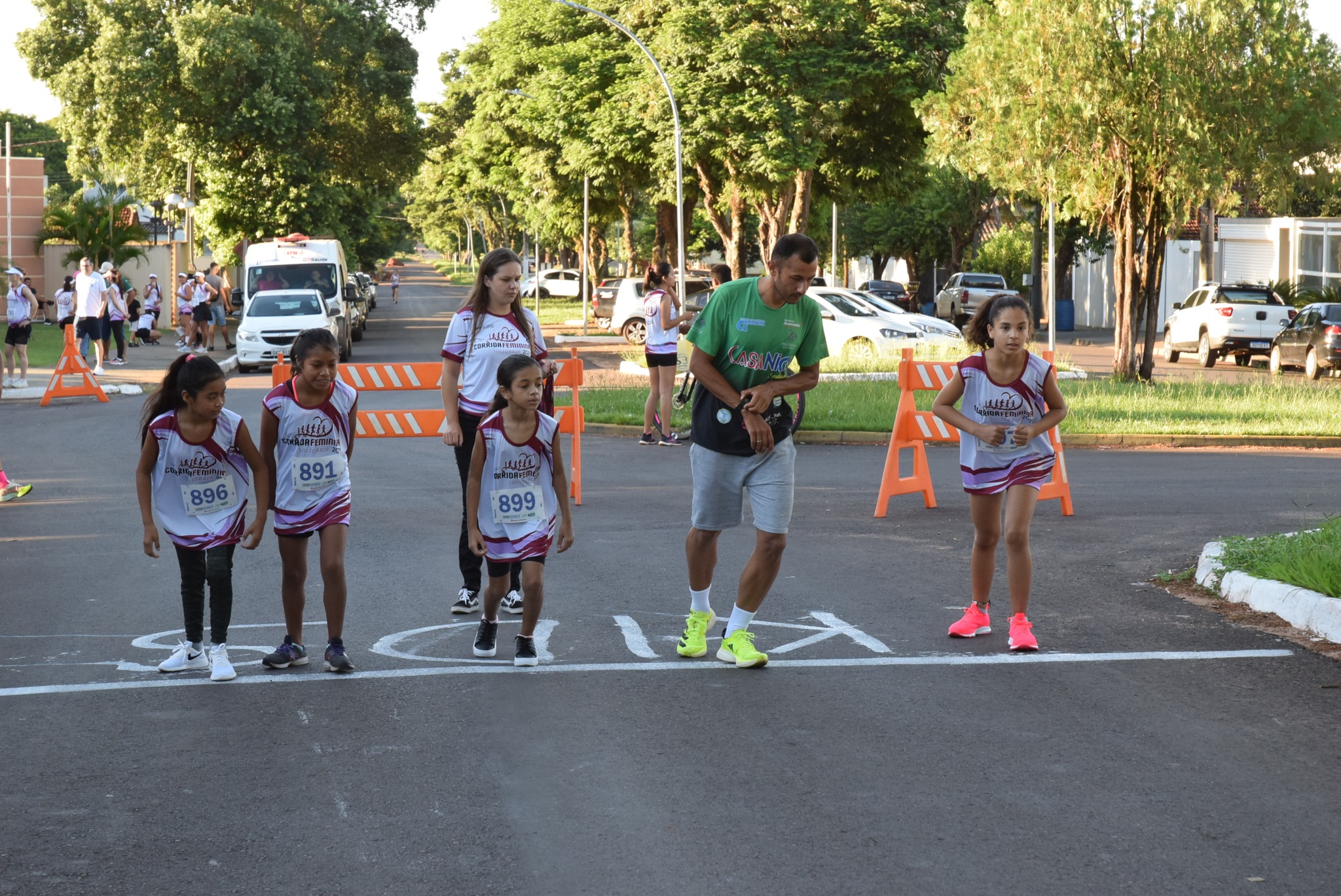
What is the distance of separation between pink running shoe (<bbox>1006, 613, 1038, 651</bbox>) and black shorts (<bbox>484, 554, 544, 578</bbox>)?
2.19 meters

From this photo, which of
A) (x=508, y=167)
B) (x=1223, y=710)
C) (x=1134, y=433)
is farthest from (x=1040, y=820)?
(x=508, y=167)

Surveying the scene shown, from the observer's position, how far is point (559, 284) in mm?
73812

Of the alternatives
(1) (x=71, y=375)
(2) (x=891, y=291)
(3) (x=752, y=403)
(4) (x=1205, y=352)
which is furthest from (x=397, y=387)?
(2) (x=891, y=291)

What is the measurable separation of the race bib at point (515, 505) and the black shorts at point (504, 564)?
0.54 feet

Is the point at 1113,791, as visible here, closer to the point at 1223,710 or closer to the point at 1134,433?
the point at 1223,710

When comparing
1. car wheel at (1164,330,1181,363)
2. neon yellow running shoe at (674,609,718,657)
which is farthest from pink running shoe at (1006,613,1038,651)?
car wheel at (1164,330,1181,363)

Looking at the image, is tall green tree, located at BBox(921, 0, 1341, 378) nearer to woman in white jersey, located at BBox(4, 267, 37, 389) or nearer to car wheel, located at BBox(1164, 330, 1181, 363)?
car wheel, located at BBox(1164, 330, 1181, 363)

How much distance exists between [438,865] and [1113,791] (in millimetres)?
2174

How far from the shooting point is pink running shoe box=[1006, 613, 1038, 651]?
708 centimetres

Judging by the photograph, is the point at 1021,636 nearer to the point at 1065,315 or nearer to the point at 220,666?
the point at 220,666

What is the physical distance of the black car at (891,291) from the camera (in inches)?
2043

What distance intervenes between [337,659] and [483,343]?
1.83 metres

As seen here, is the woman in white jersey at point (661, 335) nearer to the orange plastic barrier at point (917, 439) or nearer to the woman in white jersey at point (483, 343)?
the orange plastic barrier at point (917, 439)

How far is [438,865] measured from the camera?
4.34 meters
